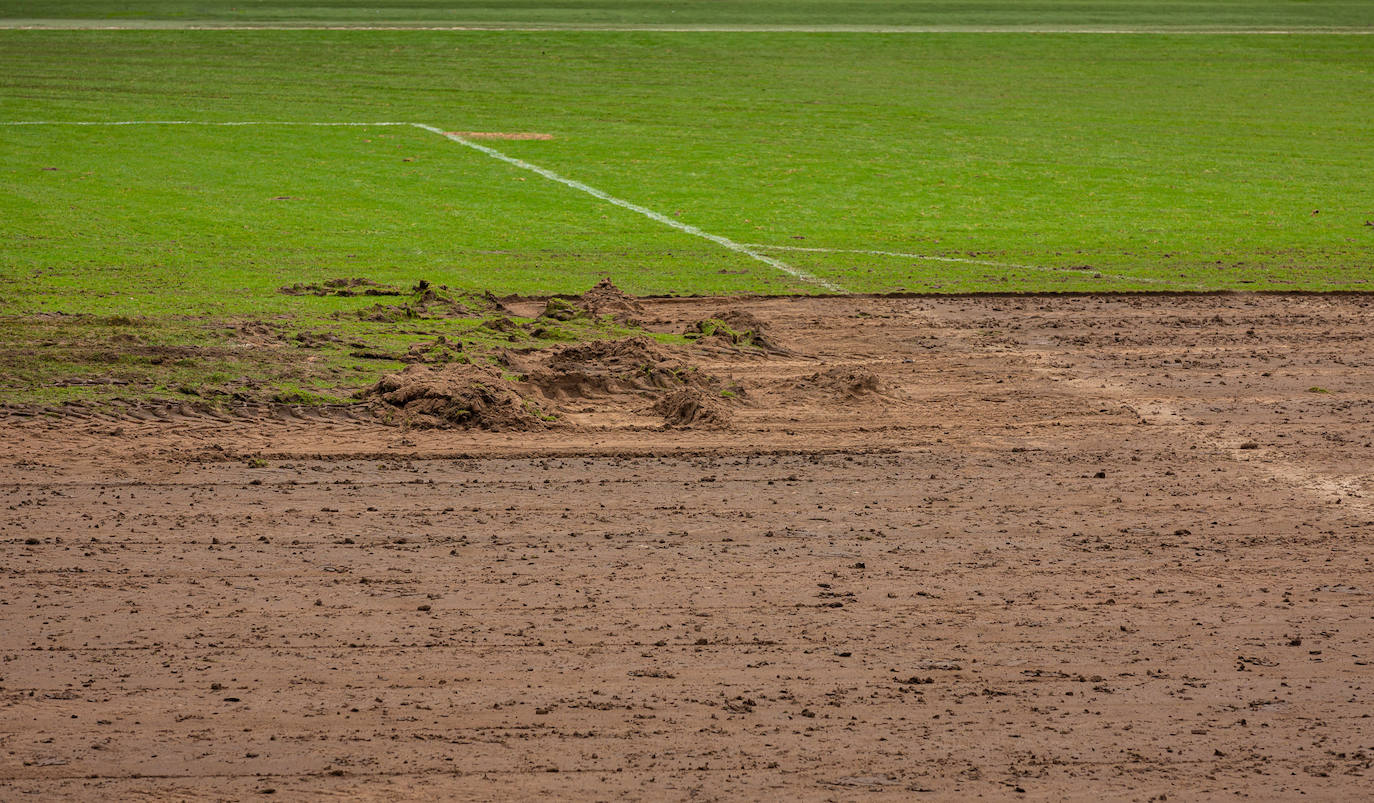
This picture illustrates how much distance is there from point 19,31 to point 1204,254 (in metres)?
35.3

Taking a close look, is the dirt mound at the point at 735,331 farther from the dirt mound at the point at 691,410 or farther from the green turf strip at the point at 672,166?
the green turf strip at the point at 672,166

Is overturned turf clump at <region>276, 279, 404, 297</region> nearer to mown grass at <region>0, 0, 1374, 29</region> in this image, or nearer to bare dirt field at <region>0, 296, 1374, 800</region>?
bare dirt field at <region>0, 296, 1374, 800</region>

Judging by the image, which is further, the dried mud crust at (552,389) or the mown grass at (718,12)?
the mown grass at (718,12)

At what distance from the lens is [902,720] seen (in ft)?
20.8

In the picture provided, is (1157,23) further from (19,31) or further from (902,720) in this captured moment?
(902,720)

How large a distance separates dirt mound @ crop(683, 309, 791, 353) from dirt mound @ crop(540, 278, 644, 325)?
71 centimetres

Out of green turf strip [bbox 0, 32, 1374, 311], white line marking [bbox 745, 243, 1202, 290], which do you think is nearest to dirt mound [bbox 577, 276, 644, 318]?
green turf strip [bbox 0, 32, 1374, 311]

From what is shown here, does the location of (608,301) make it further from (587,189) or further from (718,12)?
(718,12)

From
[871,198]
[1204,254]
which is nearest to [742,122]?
[871,198]

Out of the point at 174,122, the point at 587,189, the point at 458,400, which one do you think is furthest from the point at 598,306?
the point at 174,122

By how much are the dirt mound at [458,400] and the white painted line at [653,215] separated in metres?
5.41

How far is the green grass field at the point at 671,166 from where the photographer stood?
16.1 metres

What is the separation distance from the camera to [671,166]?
936 inches

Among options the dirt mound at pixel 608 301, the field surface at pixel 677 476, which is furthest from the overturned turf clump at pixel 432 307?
the dirt mound at pixel 608 301
